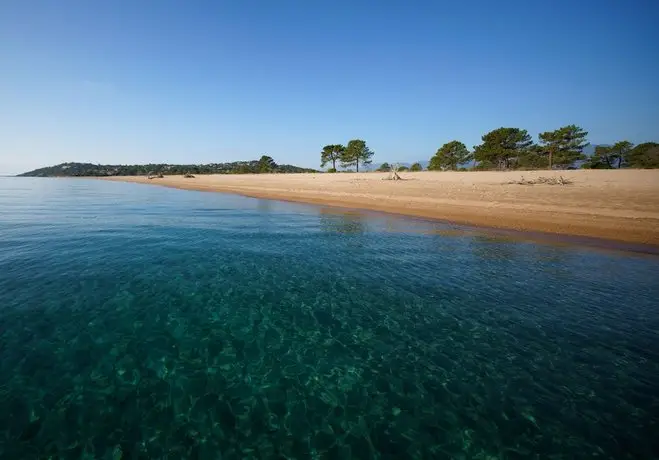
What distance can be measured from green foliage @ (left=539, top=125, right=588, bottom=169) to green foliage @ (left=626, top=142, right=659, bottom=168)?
914 centimetres

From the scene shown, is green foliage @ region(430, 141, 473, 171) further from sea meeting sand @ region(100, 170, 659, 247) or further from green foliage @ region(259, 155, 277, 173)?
green foliage @ region(259, 155, 277, 173)

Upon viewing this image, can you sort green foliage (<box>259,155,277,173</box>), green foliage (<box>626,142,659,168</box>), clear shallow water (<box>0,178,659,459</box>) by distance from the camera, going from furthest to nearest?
1. green foliage (<box>259,155,277,173</box>)
2. green foliage (<box>626,142,659,168</box>)
3. clear shallow water (<box>0,178,659,459</box>)

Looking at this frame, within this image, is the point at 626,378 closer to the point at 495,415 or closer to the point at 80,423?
the point at 495,415

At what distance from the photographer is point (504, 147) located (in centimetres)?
7288

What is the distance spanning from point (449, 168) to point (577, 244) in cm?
7064

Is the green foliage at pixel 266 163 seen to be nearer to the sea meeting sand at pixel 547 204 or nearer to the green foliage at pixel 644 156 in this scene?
the sea meeting sand at pixel 547 204

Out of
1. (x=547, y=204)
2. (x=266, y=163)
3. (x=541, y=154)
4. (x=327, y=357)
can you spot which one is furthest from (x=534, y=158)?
(x=266, y=163)

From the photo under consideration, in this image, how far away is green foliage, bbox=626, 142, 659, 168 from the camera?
52919 mm

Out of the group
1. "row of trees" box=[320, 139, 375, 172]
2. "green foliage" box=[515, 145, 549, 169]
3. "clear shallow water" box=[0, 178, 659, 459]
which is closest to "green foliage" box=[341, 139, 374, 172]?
"row of trees" box=[320, 139, 375, 172]

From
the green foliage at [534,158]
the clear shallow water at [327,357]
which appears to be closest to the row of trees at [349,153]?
the green foliage at [534,158]

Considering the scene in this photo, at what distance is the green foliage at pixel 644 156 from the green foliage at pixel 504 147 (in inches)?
730

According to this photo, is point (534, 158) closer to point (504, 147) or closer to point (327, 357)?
point (504, 147)

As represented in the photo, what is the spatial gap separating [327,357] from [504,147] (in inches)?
3256

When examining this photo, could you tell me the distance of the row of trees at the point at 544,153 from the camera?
60.6 m
